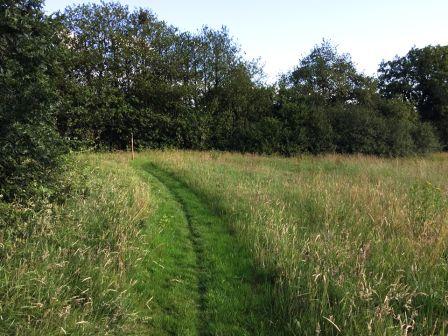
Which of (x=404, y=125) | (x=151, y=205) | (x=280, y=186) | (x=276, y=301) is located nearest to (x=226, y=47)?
(x=404, y=125)

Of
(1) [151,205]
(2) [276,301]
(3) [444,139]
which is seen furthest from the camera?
(3) [444,139]

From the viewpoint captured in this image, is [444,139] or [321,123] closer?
[321,123]

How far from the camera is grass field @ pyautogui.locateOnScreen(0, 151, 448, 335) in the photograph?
13.5ft

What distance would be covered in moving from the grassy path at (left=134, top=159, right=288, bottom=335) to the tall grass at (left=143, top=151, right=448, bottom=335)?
0.86ft

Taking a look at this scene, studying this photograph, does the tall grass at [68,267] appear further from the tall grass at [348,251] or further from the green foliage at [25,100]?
the tall grass at [348,251]

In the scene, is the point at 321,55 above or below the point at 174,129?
above

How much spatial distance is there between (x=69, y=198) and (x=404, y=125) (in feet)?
87.0

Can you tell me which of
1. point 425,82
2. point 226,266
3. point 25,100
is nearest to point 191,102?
point 25,100

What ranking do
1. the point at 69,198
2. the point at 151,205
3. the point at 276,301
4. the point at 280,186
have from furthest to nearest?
the point at 280,186 → the point at 151,205 → the point at 69,198 → the point at 276,301

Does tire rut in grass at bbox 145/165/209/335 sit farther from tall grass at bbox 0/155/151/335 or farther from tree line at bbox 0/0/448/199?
tree line at bbox 0/0/448/199

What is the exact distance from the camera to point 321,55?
31.1 m

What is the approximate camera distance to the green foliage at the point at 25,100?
22.3 ft

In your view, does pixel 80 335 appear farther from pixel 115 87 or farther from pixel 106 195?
pixel 115 87

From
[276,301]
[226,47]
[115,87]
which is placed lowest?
[276,301]
